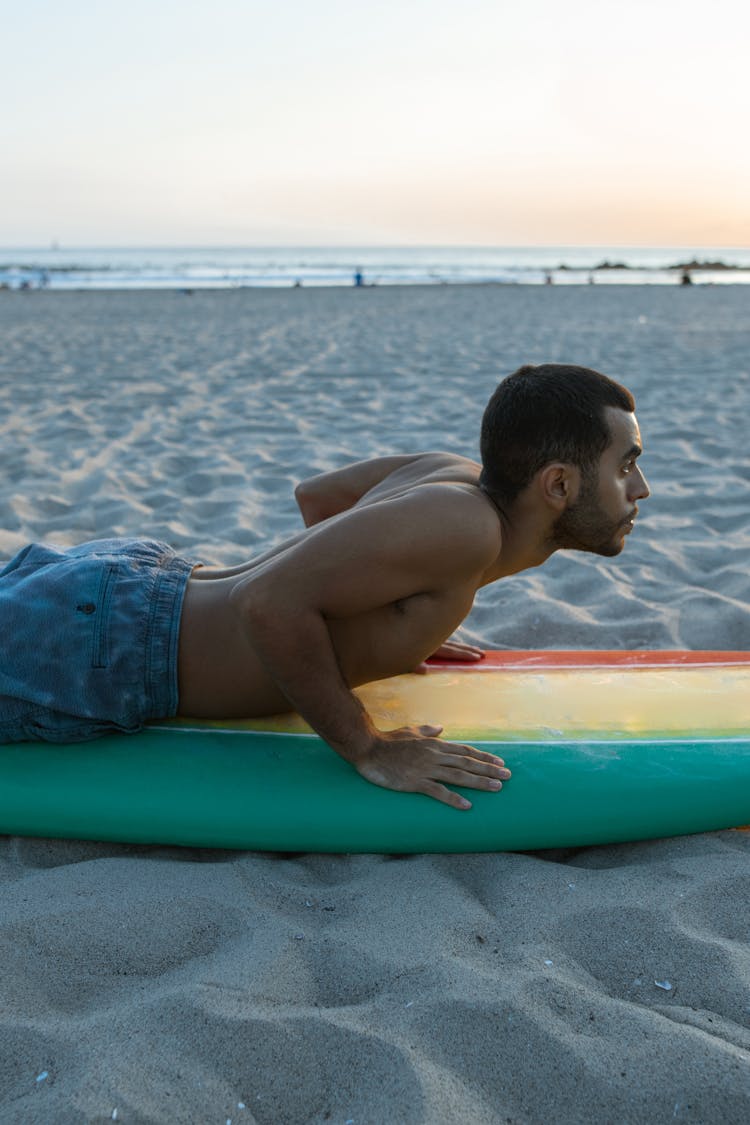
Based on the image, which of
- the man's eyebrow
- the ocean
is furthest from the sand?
the ocean

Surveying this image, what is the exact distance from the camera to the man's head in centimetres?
179

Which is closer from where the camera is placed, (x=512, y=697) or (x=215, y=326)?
(x=512, y=697)

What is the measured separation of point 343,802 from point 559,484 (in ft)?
2.49

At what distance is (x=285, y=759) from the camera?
200 cm

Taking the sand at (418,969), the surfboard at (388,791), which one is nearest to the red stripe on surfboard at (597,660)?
the surfboard at (388,791)

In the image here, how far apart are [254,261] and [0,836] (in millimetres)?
38263

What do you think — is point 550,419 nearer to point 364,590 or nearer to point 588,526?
point 588,526

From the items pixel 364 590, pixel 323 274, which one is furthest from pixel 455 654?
pixel 323 274

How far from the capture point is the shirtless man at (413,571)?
5.57ft

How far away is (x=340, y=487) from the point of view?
2.32 meters

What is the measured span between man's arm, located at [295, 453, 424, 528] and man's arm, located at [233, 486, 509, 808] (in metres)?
0.53

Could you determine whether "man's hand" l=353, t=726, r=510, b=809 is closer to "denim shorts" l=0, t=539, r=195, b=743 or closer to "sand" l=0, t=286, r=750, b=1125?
"sand" l=0, t=286, r=750, b=1125

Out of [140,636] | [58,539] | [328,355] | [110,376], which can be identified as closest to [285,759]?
[140,636]

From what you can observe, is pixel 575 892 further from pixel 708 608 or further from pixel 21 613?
pixel 708 608
